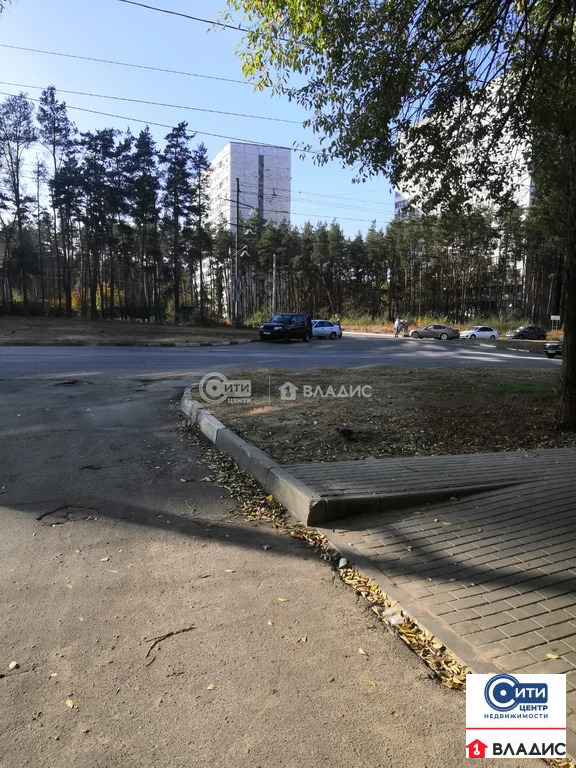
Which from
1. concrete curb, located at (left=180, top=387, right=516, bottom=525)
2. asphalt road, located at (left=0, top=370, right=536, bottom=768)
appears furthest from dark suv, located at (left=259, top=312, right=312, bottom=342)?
asphalt road, located at (left=0, top=370, right=536, bottom=768)

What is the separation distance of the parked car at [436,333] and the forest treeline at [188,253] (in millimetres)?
9183

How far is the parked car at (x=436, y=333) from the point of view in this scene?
171ft

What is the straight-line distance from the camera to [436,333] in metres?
52.3

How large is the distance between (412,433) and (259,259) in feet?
221

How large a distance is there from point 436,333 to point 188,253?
26.8 meters

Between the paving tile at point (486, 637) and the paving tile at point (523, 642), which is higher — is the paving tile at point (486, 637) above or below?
below

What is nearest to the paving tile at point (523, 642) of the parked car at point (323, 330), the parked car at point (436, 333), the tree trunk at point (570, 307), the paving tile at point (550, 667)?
the paving tile at point (550, 667)

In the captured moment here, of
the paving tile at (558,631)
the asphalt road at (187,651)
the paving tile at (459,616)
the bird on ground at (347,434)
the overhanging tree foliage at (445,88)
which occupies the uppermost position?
the overhanging tree foliage at (445,88)

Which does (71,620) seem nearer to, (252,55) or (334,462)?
(334,462)

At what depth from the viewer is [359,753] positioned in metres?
2.12

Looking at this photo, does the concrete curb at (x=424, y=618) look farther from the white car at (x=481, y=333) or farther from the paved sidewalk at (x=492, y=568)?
the white car at (x=481, y=333)

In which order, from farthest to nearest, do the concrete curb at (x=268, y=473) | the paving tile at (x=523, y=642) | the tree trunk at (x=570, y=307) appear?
1. the tree trunk at (x=570, y=307)
2. the concrete curb at (x=268, y=473)
3. the paving tile at (x=523, y=642)

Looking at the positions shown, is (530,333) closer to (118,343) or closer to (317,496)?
(118,343)

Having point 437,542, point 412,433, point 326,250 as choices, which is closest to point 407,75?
point 412,433
